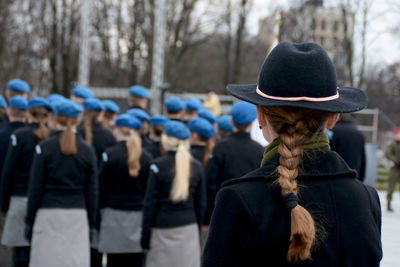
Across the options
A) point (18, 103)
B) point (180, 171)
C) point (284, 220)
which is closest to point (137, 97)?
point (18, 103)

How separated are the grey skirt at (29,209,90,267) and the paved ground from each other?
455cm

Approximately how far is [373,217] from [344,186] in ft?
0.59

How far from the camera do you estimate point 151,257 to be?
201 inches

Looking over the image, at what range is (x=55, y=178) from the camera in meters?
4.95

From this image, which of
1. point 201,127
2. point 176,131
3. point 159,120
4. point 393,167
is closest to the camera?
point 176,131

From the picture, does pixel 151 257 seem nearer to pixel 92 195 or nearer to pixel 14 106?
pixel 92 195

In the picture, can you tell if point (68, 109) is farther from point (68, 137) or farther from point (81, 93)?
point (81, 93)

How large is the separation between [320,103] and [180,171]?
348 centimetres

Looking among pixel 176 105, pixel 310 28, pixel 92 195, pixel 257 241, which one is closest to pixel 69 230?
pixel 92 195

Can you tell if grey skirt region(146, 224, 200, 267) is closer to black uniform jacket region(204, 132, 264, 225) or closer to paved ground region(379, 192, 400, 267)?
black uniform jacket region(204, 132, 264, 225)

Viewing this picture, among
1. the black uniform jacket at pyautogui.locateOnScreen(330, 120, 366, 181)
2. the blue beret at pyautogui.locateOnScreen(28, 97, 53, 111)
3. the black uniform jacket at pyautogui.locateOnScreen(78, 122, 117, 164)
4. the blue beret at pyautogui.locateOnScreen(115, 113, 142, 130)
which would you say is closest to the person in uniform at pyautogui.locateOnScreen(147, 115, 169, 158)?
the black uniform jacket at pyautogui.locateOnScreen(78, 122, 117, 164)

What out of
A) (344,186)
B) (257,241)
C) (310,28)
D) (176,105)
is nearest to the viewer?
(257,241)

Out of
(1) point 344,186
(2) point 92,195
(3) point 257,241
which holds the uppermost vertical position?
(1) point 344,186

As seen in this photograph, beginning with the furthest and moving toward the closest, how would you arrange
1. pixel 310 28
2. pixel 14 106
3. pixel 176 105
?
1. pixel 310 28
2. pixel 176 105
3. pixel 14 106
